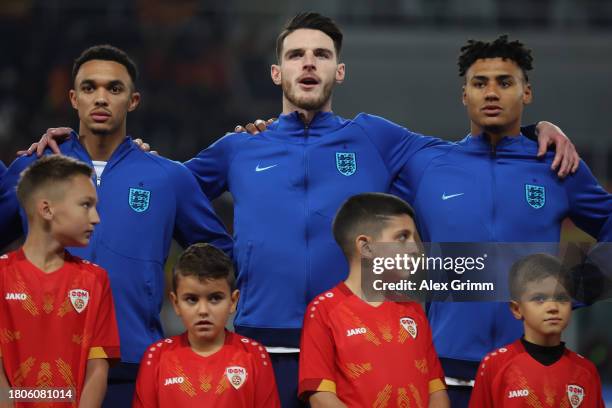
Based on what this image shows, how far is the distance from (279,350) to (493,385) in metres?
0.98

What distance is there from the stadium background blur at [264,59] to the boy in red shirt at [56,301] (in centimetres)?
1210

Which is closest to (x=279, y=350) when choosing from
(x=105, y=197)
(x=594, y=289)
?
(x=105, y=197)

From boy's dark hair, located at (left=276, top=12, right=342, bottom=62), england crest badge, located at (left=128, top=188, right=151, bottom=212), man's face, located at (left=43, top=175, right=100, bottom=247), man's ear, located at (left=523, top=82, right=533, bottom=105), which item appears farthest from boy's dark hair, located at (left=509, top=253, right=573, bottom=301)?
man's face, located at (left=43, top=175, right=100, bottom=247)

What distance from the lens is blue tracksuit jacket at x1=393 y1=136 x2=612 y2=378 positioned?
500 centimetres

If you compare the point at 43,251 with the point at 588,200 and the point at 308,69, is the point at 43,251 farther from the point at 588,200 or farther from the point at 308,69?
the point at 588,200

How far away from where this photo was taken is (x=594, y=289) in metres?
5.13

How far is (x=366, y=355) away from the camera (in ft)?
14.7

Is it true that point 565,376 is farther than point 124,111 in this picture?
No

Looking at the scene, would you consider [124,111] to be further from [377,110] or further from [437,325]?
[377,110]

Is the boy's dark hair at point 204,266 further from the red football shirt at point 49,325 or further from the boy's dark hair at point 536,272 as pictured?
the boy's dark hair at point 536,272

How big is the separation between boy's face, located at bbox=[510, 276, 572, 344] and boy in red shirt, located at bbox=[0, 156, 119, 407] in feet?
5.77

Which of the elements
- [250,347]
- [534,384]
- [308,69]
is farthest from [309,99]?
[534,384]

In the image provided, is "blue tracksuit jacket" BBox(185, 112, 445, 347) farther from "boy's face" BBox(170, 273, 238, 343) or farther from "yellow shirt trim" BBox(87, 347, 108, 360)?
"yellow shirt trim" BBox(87, 347, 108, 360)

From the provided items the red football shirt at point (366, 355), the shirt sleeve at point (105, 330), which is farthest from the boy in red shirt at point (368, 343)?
the shirt sleeve at point (105, 330)
